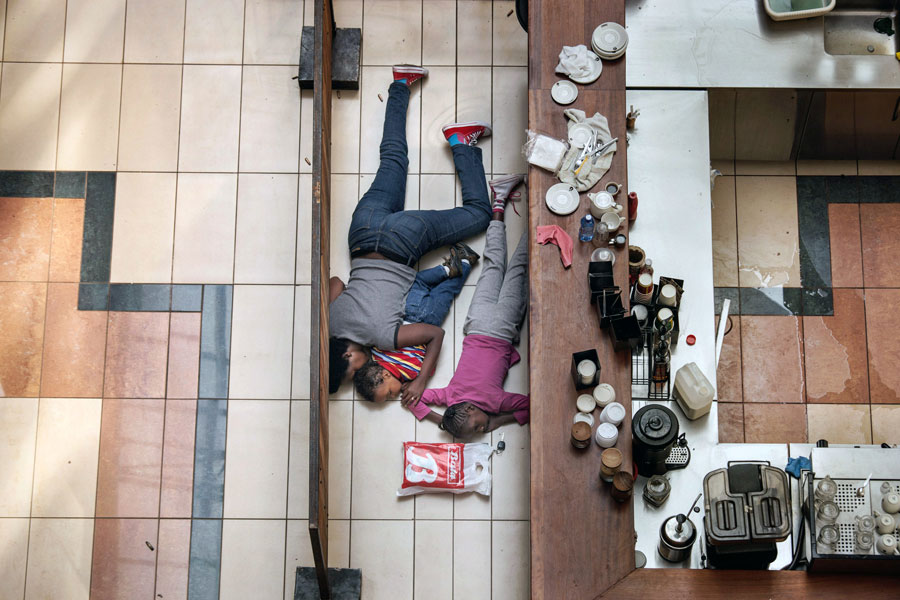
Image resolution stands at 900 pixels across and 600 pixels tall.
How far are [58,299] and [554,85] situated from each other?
2.39 m

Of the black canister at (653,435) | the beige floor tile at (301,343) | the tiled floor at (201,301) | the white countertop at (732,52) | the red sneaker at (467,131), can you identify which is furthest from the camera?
the red sneaker at (467,131)

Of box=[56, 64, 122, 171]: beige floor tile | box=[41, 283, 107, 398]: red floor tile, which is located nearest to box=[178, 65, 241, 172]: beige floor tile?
box=[56, 64, 122, 171]: beige floor tile

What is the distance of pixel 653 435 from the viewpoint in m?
2.69

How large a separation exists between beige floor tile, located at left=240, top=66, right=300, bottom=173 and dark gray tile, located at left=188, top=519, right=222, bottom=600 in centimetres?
161

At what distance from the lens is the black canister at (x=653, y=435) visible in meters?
2.68

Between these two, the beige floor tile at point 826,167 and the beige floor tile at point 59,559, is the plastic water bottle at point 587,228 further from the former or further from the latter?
the beige floor tile at point 59,559

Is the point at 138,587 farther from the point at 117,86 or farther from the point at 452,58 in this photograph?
the point at 452,58

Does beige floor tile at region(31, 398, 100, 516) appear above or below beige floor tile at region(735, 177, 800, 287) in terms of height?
below

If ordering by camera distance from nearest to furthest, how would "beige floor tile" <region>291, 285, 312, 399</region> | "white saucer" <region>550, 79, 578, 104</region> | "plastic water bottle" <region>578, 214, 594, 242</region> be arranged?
"plastic water bottle" <region>578, 214, 594, 242</region> → "white saucer" <region>550, 79, 578, 104</region> → "beige floor tile" <region>291, 285, 312, 399</region>

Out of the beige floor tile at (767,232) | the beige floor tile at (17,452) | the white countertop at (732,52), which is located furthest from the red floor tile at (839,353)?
the beige floor tile at (17,452)

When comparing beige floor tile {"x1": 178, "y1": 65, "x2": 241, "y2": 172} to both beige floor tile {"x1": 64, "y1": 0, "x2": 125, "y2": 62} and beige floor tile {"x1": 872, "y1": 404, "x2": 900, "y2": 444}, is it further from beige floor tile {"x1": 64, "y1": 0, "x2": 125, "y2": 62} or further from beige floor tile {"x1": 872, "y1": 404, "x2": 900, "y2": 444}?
beige floor tile {"x1": 872, "y1": 404, "x2": 900, "y2": 444}

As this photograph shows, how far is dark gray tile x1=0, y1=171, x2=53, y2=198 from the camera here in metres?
3.58

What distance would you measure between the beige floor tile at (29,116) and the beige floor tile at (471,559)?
254 centimetres

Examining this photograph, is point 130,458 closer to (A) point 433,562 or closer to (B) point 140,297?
(B) point 140,297
